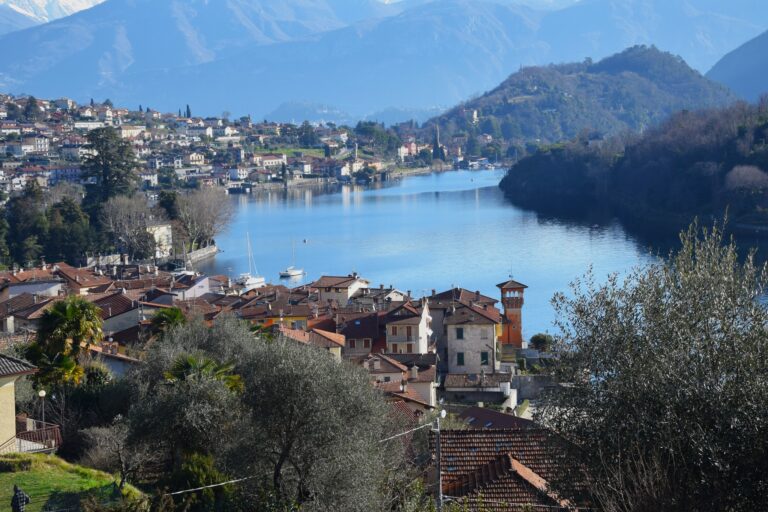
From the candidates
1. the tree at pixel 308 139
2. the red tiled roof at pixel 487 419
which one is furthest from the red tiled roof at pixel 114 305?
the tree at pixel 308 139

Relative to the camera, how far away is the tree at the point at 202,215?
144ft

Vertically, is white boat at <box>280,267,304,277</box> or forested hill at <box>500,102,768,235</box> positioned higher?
forested hill at <box>500,102,768,235</box>

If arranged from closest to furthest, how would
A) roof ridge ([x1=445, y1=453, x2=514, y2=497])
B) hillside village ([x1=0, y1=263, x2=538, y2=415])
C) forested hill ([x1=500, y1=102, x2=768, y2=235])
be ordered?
roof ridge ([x1=445, y1=453, x2=514, y2=497]) < hillside village ([x1=0, y1=263, x2=538, y2=415]) < forested hill ([x1=500, y1=102, x2=768, y2=235])

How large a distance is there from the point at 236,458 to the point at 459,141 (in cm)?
12918

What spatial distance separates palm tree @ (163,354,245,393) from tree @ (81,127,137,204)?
37.6 meters

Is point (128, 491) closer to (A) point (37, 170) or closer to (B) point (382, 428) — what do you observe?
(B) point (382, 428)

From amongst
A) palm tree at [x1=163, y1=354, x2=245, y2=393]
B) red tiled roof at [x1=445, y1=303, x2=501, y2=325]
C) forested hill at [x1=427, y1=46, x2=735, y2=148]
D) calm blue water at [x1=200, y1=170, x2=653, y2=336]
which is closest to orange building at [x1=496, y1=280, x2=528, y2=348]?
calm blue water at [x1=200, y1=170, x2=653, y2=336]

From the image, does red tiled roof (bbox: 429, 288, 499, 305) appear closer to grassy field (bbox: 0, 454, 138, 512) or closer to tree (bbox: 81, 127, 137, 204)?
grassy field (bbox: 0, 454, 138, 512)

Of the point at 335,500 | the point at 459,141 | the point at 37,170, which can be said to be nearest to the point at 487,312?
the point at 335,500

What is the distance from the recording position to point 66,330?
38.0ft

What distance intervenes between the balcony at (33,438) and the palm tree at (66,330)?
118cm

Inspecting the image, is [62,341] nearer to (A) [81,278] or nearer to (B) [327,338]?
(B) [327,338]

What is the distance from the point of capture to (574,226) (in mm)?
52344

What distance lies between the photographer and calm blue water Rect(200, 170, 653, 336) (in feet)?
117
